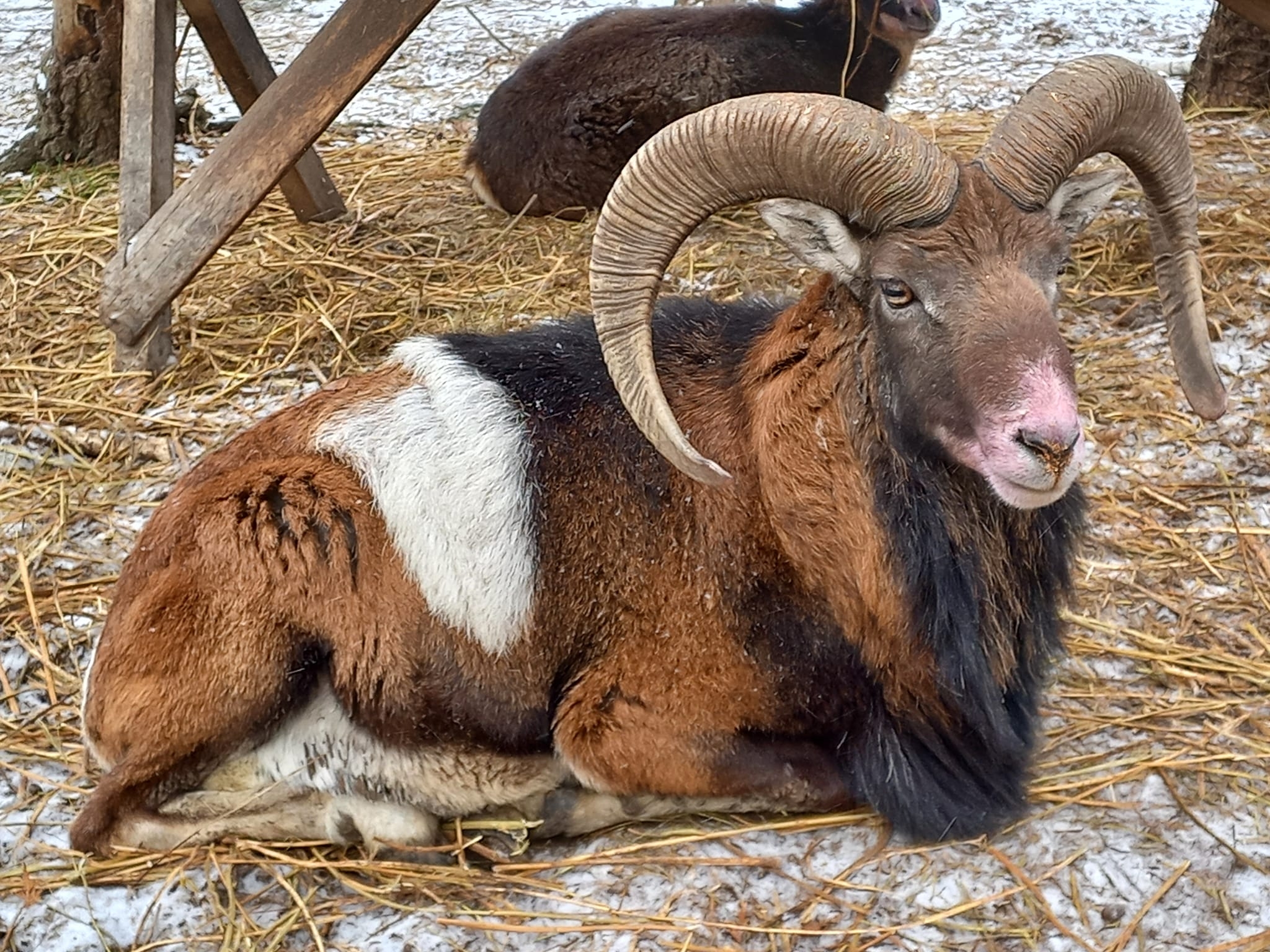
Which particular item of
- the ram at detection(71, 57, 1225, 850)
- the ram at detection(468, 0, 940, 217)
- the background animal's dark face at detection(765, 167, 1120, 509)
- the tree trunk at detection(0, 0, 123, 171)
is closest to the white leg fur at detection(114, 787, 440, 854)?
the ram at detection(71, 57, 1225, 850)

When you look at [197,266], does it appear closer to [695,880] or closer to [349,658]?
[349,658]

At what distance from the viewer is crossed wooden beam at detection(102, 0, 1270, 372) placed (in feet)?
16.8

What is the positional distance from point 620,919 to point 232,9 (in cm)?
510

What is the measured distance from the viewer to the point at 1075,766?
351 cm

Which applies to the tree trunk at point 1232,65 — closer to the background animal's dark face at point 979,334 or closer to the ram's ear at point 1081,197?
the ram's ear at point 1081,197

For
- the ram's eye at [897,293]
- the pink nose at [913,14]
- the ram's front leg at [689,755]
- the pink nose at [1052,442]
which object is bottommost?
the ram's front leg at [689,755]

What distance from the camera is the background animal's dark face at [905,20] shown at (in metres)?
7.82

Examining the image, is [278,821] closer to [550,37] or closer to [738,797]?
[738,797]

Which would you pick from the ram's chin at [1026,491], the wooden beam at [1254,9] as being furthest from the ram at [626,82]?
the ram's chin at [1026,491]

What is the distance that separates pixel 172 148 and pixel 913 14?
4.65m

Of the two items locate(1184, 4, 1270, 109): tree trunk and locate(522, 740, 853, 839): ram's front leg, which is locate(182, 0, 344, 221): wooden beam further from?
locate(1184, 4, 1270, 109): tree trunk

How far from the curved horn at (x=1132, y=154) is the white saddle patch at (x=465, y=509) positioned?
1.47m

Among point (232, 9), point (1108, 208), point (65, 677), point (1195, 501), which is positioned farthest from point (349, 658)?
point (1108, 208)

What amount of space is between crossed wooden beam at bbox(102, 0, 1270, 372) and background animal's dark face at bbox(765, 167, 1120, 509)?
269 centimetres
